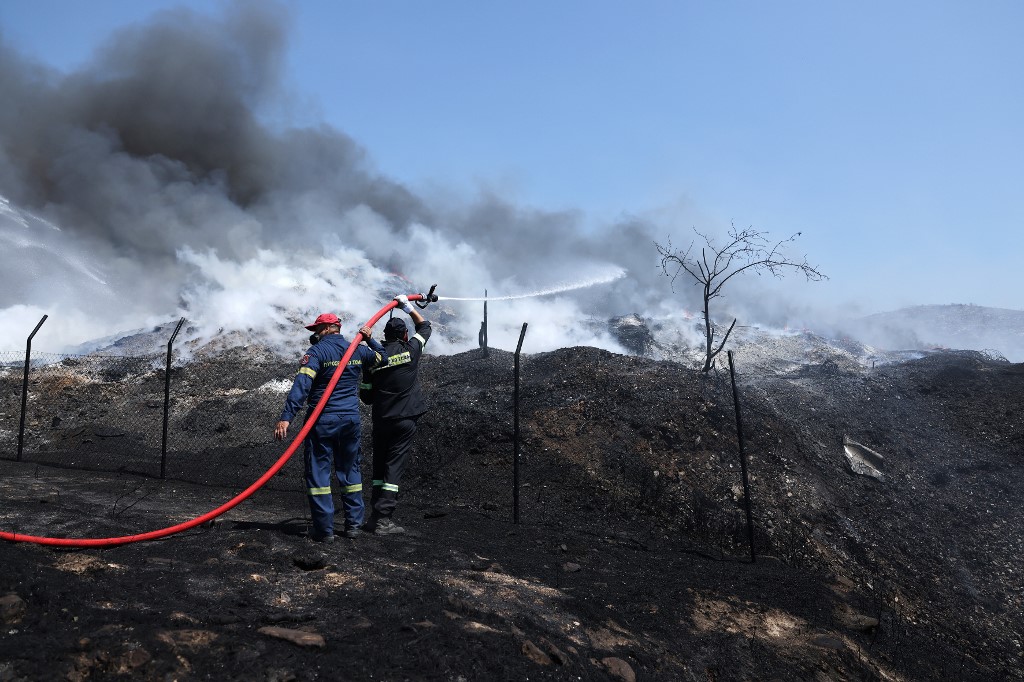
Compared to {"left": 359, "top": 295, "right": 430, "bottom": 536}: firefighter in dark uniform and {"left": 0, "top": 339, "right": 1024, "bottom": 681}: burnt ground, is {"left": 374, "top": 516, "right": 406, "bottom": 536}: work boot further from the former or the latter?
{"left": 0, "top": 339, "right": 1024, "bottom": 681}: burnt ground

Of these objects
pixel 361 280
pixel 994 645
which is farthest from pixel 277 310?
pixel 994 645

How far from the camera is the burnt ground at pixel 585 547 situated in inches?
137

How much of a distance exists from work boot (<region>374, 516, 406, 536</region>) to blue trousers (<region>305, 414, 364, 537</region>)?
1.07 feet

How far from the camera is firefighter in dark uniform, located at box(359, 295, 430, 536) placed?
6031 millimetres

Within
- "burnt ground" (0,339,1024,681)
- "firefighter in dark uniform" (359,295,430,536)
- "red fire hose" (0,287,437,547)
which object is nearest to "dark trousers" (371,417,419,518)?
"firefighter in dark uniform" (359,295,430,536)

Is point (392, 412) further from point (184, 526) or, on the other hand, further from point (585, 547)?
point (585, 547)

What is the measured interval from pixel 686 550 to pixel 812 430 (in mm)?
4029

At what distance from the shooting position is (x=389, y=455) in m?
6.12

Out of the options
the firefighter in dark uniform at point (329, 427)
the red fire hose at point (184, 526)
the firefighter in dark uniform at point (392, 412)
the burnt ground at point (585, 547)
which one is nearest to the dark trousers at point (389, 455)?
the firefighter in dark uniform at point (392, 412)

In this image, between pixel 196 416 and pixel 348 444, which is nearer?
pixel 348 444

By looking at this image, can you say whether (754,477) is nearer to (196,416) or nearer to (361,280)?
(196,416)

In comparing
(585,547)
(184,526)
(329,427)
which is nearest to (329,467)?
(329,427)

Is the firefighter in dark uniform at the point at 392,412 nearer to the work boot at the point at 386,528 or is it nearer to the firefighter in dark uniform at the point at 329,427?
the work boot at the point at 386,528

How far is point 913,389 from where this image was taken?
1131cm
